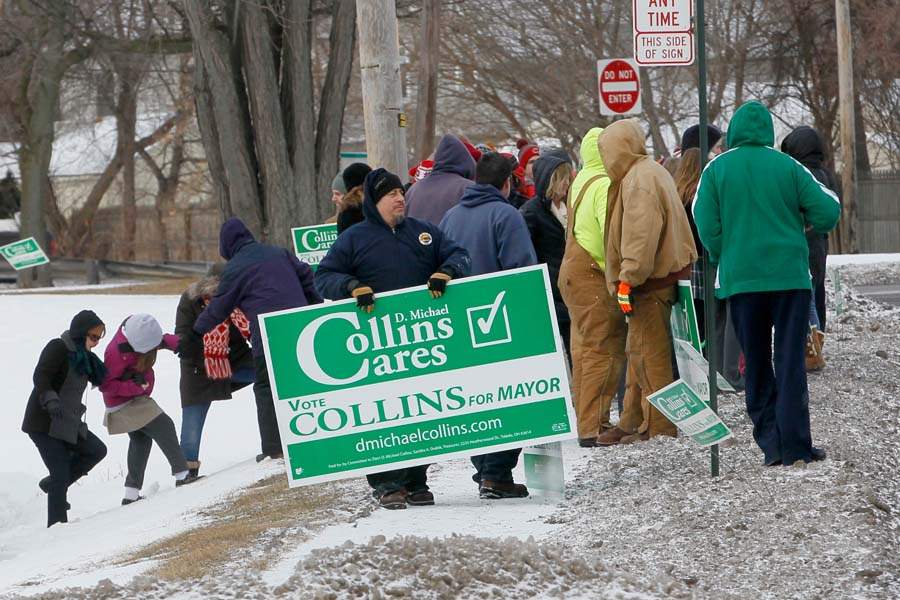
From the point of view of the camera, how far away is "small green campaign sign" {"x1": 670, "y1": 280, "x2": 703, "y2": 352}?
8.54 metres

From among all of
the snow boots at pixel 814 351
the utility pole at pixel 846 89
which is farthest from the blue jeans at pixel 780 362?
the utility pole at pixel 846 89

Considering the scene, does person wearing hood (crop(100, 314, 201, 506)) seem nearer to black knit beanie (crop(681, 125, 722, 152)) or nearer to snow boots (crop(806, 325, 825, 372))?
black knit beanie (crop(681, 125, 722, 152))

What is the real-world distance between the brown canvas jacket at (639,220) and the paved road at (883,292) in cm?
1077

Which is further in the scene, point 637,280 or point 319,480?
point 637,280

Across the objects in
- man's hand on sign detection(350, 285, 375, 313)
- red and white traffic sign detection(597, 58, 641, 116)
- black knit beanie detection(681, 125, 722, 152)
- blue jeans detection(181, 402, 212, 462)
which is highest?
red and white traffic sign detection(597, 58, 641, 116)

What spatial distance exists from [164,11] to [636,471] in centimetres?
2525

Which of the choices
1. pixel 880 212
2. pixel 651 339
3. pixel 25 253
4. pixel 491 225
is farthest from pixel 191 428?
pixel 880 212

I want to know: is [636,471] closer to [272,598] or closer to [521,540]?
[521,540]

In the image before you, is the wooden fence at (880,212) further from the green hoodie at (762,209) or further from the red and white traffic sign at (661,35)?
the green hoodie at (762,209)

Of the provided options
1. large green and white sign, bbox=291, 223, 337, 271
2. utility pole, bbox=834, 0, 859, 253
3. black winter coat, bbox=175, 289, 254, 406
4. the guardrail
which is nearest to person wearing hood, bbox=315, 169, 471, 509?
black winter coat, bbox=175, 289, 254, 406

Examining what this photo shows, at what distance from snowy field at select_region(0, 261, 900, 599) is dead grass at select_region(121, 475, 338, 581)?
9cm

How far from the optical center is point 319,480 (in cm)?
809

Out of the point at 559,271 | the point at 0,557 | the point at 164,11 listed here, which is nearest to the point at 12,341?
the point at 164,11

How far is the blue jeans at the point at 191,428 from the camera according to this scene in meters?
12.1
